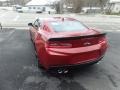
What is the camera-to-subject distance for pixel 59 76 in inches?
216

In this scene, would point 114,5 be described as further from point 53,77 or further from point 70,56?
point 70,56

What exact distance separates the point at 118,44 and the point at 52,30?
4351mm

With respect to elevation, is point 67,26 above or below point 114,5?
above

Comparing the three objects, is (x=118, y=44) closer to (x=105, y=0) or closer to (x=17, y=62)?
(x=17, y=62)

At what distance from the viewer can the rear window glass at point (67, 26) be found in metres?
6.01

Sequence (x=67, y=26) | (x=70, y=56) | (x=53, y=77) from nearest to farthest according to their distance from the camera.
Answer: (x=70, y=56) < (x=53, y=77) < (x=67, y=26)

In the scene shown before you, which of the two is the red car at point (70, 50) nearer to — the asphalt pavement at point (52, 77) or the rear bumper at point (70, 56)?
the rear bumper at point (70, 56)

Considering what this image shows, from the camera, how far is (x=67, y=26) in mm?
6223

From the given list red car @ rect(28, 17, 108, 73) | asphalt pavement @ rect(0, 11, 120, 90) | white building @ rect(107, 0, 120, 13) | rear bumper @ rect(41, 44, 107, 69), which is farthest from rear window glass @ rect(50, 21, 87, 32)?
white building @ rect(107, 0, 120, 13)

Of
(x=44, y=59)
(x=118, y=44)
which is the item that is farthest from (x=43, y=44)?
(x=118, y=44)

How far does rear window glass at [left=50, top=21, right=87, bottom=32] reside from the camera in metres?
6.01

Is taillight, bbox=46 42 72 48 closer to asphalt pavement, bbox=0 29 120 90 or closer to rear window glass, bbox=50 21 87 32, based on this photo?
asphalt pavement, bbox=0 29 120 90

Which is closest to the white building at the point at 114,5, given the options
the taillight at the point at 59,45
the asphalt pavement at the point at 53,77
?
the asphalt pavement at the point at 53,77

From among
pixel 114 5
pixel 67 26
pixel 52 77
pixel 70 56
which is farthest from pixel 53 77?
pixel 114 5
